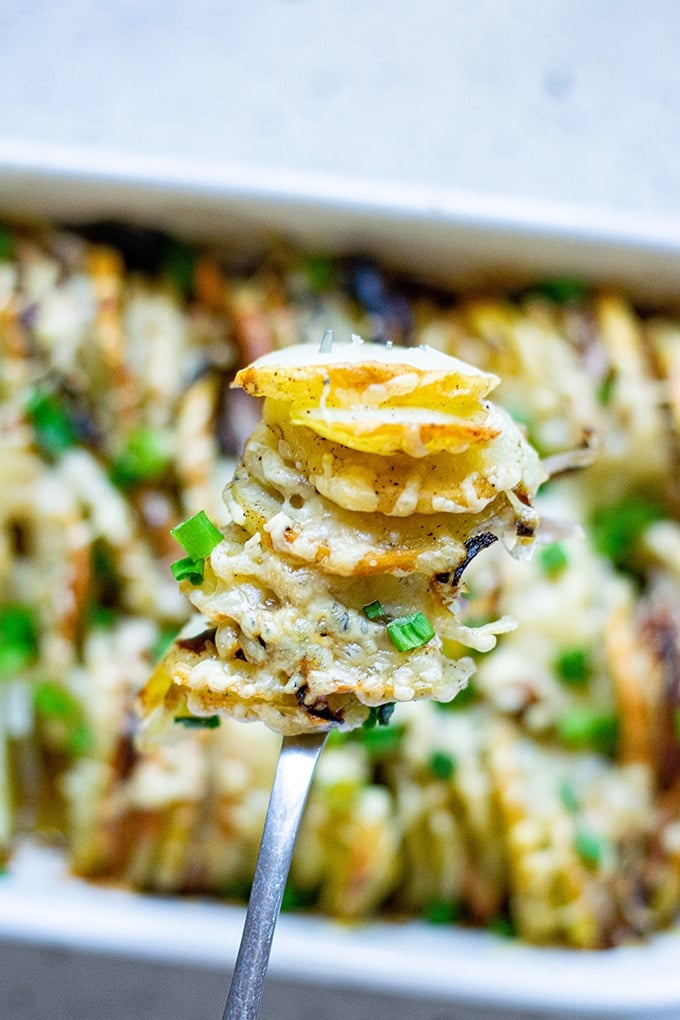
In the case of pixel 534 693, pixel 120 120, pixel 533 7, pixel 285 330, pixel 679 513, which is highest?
pixel 533 7

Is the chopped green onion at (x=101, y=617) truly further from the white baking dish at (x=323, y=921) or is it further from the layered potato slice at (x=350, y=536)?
the layered potato slice at (x=350, y=536)

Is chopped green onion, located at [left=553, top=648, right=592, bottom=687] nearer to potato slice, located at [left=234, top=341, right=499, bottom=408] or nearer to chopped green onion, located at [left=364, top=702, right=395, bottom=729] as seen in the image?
chopped green onion, located at [left=364, top=702, right=395, bottom=729]

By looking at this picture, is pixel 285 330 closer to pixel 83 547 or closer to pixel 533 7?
pixel 83 547

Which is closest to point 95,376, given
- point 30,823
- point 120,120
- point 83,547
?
point 83,547

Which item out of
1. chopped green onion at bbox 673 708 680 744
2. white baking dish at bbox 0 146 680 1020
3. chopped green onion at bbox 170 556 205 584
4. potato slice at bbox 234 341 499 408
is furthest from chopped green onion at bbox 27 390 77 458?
chopped green onion at bbox 673 708 680 744

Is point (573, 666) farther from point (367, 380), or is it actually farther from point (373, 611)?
point (367, 380)
